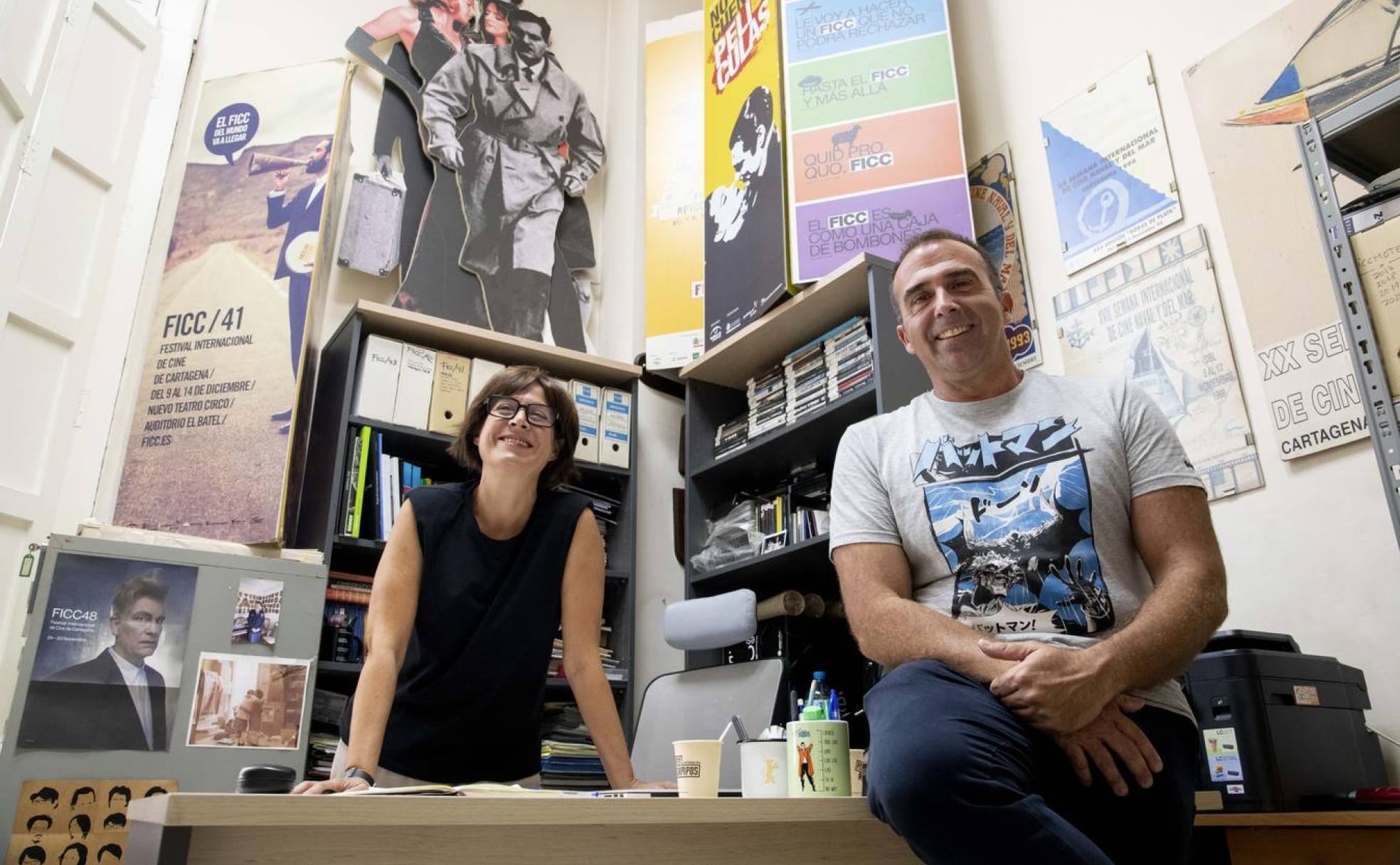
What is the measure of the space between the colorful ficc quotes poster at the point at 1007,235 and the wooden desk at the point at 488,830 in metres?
1.96

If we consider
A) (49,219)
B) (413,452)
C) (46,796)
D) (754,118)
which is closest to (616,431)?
(413,452)

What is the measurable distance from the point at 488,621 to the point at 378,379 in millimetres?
1353

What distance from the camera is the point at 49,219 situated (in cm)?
268

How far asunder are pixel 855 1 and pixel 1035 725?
266cm

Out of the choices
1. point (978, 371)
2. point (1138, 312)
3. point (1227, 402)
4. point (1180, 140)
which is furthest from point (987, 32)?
point (978, 371)

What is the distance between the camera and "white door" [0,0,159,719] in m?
2.48

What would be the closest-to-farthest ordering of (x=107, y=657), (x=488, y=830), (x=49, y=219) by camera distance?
1. (x=488, y=830)
2. (x=107, y=657)
3. (x=49, y=219)

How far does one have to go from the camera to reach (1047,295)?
107 inches

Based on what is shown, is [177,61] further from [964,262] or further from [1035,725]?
[1035,725]

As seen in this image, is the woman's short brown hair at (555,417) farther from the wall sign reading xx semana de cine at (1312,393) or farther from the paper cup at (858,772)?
the wall sign reading xx semana de cine at (1312,393)

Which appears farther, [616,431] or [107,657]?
[616,431]

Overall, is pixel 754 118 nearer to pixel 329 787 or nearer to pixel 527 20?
pixel 527 20

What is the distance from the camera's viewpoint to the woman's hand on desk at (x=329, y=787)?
949mm

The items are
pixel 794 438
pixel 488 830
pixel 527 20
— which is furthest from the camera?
pixel 527 20
